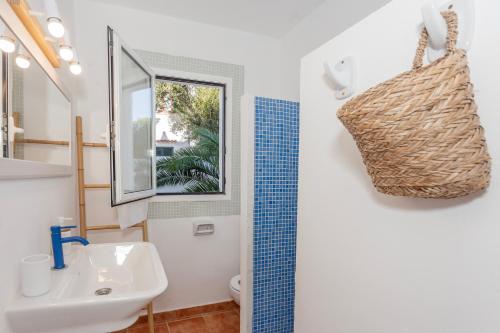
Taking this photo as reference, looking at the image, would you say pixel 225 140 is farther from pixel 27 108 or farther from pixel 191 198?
A: pixel 27 108

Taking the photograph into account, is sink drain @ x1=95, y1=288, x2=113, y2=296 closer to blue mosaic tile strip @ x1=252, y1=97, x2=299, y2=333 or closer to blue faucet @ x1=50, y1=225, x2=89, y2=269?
blue faucet @ x1=50, y1=225, x2=89, y2=269

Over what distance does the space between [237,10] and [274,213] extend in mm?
1663

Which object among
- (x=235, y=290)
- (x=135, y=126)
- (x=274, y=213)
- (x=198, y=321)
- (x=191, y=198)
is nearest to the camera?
(x=274, y=213)

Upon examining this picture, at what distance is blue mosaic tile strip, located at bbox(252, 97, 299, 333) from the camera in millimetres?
1518

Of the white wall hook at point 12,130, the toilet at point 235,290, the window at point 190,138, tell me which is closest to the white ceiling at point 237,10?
the window at point 190,138

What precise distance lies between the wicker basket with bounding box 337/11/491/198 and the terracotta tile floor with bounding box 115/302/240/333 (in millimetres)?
2075

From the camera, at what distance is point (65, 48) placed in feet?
4.04

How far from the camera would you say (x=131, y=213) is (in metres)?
1.75

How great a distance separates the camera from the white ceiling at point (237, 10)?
207 cm

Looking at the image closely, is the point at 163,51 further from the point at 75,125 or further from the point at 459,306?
the point at 459,306

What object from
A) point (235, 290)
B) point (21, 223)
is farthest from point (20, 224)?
point (235, 290)

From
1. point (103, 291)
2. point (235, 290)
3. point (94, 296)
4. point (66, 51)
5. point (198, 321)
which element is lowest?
point (198, 321)

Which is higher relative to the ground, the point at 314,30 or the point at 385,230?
the point at 314,30

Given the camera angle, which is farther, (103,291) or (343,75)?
(103,291)
